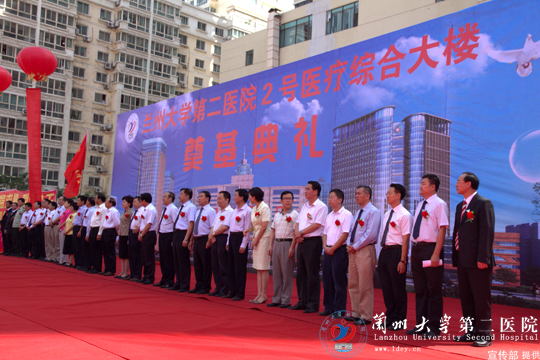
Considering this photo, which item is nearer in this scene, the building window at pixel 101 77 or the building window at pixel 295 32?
the building window at pixel 295 32

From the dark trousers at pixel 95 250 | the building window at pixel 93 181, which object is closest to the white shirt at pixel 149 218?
the dark trousers at pixel 95 250

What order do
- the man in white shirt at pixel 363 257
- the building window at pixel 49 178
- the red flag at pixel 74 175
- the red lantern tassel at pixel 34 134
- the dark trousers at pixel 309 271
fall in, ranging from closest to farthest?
the man in white shirt at pixel 363 257, the dark trousers at pixel 309 271, the red lantern tassel at pixel 34 134, the red flag at pixel 74 175, the building window at pixel 49 178

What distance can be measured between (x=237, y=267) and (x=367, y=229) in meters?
1.77

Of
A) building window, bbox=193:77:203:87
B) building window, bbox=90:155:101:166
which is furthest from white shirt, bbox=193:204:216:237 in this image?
building window, bbox=193:77:203:87

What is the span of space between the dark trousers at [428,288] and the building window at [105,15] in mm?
28422

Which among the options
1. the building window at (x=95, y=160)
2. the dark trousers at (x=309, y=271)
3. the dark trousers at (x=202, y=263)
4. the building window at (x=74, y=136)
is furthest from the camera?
the building window at (x=95, y=160)

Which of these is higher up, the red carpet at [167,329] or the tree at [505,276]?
the tree at [505,276]

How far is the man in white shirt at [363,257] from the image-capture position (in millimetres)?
3955

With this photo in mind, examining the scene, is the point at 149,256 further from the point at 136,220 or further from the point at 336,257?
the point at 336,257

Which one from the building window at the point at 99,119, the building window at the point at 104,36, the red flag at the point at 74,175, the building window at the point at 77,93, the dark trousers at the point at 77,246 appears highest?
the building window at the point at 104,36

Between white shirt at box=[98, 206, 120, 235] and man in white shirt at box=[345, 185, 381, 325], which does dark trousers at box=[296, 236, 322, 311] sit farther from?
white shirt at box=[98, 206, 120, 235]

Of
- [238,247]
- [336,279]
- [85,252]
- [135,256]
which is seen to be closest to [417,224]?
[336,279]

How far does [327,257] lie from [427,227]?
113cm

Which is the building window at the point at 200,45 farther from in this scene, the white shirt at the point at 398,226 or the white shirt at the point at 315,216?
the white shirt at the point at 398,226
